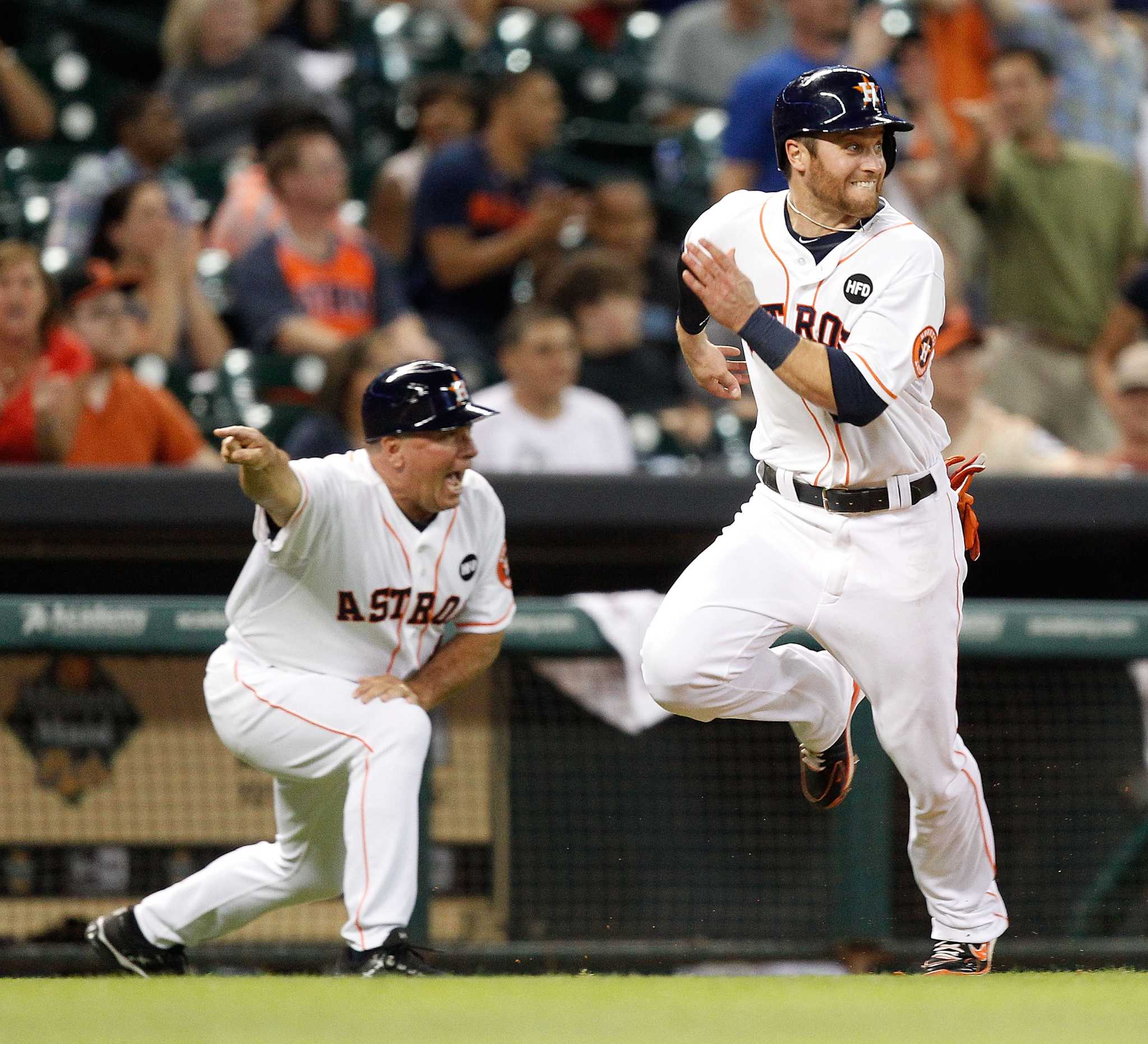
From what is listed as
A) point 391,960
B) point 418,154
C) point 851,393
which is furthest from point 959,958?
point 418,154

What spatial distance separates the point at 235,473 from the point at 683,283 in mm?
1743

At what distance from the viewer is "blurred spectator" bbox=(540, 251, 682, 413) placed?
682 centimetres

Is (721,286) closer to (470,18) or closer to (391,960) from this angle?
(391,960)

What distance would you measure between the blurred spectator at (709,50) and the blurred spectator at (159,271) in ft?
10.6

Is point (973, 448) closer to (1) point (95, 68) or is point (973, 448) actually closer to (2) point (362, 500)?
(2) point (362, 500)

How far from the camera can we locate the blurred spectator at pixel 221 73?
800 centimetres

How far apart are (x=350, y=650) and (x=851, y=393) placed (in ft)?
4.83

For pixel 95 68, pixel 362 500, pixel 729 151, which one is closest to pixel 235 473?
pixel 362 500

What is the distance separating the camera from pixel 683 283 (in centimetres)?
386

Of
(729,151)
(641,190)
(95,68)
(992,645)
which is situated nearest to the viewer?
(992,645)

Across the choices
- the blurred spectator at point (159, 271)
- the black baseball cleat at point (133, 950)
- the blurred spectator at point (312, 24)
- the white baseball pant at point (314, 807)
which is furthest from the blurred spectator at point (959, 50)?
the black baseball cleat at point (133, 950)

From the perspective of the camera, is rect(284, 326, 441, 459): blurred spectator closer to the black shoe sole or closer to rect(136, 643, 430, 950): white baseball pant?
rect(136, 643, 430, 950): white baseball pant

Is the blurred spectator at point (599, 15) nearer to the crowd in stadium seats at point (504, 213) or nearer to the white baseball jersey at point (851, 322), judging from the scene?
the crowd in stadium seats at point (504, 213)

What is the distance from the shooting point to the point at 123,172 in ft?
23.9
